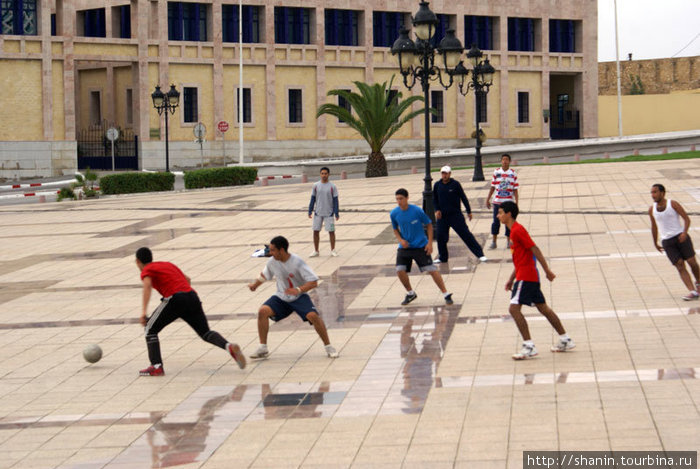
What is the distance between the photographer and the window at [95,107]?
6041 cm

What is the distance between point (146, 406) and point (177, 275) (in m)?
1.86

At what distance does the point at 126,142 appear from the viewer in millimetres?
56625

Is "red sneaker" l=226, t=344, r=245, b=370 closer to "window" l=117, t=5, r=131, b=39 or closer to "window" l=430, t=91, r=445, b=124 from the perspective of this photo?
"window" l=117, t=5, r=131, b=39

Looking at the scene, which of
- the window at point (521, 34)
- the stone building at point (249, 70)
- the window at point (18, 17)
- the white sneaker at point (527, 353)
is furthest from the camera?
the window at point (521, 34)

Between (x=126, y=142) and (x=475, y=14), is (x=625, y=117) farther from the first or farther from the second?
(x=126, y=142)

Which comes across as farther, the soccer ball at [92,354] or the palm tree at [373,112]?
the palm tree at [373,112]

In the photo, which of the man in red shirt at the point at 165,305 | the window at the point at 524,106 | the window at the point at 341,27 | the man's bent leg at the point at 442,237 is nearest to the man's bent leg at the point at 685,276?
the man's bent leg at the point at 442,237

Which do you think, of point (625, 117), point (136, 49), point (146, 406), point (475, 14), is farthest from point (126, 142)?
point (146, 406)

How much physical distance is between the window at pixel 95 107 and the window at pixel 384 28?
54.7ft

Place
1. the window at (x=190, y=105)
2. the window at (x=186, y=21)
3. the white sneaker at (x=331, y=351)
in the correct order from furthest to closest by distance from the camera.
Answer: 1. the window at (x=186, y=21)
2. the window at (x=190, y=105)
3. the white sneaker at (x=331, y=351)

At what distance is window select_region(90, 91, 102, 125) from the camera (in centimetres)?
6041

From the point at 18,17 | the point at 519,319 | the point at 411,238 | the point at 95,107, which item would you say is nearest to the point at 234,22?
the point at 95,107

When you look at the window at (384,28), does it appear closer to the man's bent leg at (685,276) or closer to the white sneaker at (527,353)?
the man's bent leg at (685,276)

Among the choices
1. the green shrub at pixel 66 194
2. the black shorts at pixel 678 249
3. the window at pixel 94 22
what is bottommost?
the black shorts at pixel 678 249
